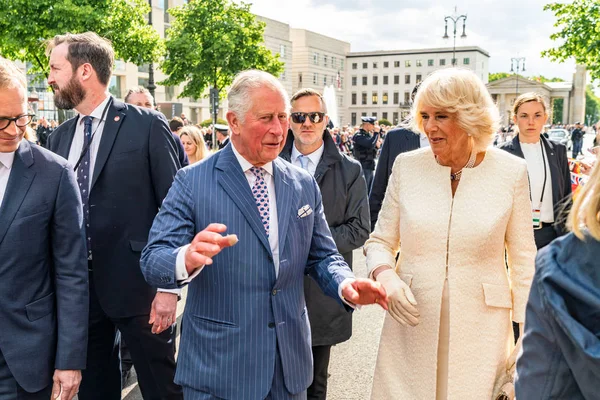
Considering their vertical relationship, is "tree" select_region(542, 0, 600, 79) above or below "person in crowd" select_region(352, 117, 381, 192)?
above

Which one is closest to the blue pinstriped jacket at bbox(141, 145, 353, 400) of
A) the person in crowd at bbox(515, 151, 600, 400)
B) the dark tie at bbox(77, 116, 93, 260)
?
the dark tie at bbox(77, 116, 93, 260)

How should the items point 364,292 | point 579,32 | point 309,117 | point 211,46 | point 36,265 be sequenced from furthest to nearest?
Result: point 211,46
point 579,32
point 309,117
point 36,265
point 364,292

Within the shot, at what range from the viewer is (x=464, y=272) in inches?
106

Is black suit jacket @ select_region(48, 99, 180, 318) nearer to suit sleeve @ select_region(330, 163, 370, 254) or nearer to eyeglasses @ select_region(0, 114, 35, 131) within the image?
eyeglasses @ select_region(0, 114, 35, 131)

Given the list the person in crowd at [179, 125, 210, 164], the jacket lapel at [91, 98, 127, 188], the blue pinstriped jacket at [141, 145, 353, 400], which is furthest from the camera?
the person in crowd at [179, 125, 210, 164]

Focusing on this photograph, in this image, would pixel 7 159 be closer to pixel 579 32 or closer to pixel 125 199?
pixel 125 199

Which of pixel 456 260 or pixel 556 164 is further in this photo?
pixel 556 164

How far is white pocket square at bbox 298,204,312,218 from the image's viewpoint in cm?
267

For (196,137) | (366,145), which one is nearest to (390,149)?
(196,137)

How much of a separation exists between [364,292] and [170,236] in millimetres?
806

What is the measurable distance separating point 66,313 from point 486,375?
1904 millimetres

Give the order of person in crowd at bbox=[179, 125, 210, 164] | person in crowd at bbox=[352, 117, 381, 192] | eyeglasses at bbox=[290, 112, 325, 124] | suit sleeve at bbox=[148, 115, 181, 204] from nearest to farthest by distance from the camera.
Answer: suit sleeve at bbox=[148, 115, 181, 204] < eyeglasses at bbox=[290, 112, 325, 124] < person in crowd at bbox=[179, 125, 210, 164] < person in crowd at bbox=[352, 117, 381, 192]

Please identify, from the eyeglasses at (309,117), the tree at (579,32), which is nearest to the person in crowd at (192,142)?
the eyeglasses at (309,117)

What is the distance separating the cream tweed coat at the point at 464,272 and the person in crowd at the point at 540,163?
8.71 ft
